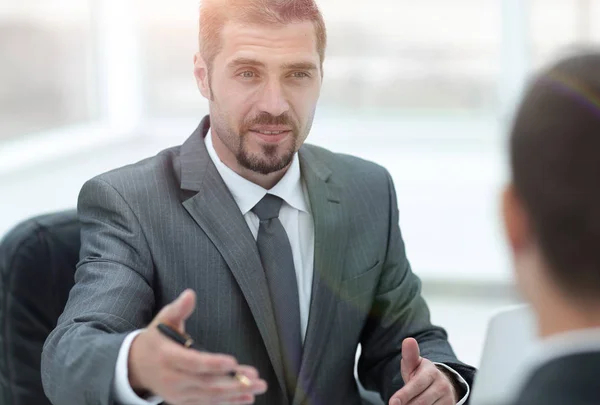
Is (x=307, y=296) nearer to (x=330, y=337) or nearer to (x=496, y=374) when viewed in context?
(x=330, y=337)

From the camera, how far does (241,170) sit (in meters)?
1.62

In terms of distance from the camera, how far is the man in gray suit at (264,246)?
1.48 meters

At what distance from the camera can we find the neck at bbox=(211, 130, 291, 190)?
1.61 meters

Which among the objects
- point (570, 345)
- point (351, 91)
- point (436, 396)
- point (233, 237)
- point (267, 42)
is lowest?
point (351, 91)

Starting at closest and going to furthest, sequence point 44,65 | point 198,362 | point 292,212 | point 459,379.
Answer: point 198,362, point 459,379, point 292,212, point 44,65

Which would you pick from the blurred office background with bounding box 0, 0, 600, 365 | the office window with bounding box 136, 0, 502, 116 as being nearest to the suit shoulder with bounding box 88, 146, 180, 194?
the blurred office background with bounding box 0, 0, 600, 365

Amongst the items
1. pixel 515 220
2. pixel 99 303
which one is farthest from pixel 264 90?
pixel 515 220

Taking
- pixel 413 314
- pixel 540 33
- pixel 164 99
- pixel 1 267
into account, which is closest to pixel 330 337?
pixel 413 314

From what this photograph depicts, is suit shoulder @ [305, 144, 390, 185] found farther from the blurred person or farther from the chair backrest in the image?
the blurred person

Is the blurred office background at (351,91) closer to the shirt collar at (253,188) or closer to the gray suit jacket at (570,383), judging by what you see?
the shirt collar at (253,188)

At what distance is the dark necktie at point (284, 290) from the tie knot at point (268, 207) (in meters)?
0.02

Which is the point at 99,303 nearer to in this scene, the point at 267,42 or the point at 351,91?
the point at 267,42

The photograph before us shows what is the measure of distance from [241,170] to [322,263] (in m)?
0.22

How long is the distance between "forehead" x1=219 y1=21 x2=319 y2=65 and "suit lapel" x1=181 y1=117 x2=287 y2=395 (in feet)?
0.70
